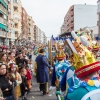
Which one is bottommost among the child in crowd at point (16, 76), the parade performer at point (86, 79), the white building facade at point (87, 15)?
the child in crowd at point (16, 76)

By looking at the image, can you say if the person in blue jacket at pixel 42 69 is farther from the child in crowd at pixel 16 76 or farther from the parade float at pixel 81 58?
the parade float at pixel 81 58

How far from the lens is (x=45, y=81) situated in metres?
7.75

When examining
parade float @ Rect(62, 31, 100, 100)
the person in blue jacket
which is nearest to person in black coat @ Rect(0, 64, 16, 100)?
parade float @ Rect(62, 31, 100, 100)

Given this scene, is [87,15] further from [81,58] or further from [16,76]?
[81,58]

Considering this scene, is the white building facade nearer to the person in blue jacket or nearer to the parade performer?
the person in blue jacket

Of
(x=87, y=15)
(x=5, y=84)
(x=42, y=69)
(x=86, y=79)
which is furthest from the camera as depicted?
(x=87, y=15)

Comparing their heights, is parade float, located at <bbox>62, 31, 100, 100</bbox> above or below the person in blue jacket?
above

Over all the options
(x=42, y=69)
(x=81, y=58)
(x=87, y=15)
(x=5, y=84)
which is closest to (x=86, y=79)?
(x=81, y=58)

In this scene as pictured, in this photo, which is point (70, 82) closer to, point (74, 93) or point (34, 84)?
point (74, 93)

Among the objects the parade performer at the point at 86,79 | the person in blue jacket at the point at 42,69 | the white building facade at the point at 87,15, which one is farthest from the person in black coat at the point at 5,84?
the white building facade at the point at 87,15

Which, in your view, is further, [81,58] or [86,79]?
[81,58]

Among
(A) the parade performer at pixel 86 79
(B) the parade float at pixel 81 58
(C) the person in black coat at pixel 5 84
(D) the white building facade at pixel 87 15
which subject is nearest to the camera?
(A) the parade performer at pixel 86 79

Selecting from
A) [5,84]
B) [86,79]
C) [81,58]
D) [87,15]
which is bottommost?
[5,84]

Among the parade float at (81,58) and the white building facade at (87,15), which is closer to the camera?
the parade float at (81,58)
